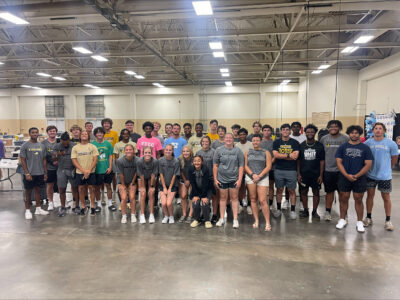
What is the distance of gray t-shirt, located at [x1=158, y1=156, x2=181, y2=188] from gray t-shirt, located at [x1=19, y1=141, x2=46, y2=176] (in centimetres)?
201

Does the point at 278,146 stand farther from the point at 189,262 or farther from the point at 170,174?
the point at 189,262

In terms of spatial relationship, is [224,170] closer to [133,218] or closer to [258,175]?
[258,175]

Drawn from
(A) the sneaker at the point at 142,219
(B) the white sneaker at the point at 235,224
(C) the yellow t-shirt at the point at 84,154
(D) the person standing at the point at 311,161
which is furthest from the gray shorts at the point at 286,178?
(C) the yellow t-shirt at the point at 84,154

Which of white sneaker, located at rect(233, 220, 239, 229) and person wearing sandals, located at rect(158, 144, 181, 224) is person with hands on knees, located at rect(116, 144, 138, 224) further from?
white sneaker, located at rect(233, 220, 239, 229)

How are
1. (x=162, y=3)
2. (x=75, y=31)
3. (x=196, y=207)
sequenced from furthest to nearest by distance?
(x=75, y=31) → (x=162, y=3) → (x=196, y=207)

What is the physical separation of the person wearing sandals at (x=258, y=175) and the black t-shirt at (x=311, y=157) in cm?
62

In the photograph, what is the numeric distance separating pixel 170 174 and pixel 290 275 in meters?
2.18

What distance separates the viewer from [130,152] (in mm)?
4105

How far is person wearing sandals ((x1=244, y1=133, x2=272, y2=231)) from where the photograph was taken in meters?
3.80

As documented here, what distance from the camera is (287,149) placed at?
4.04 metres

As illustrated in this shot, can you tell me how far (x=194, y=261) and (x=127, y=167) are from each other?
76.2 inches

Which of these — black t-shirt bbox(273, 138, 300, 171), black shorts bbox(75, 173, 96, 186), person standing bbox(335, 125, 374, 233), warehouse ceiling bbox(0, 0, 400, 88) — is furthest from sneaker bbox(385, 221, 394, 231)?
black shorts bbox(75, 173, 96, 186)

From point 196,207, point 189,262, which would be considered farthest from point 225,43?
point 189,262

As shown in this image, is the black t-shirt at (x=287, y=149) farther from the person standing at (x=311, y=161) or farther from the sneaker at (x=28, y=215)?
the sneaker at (x=28, y=215)
